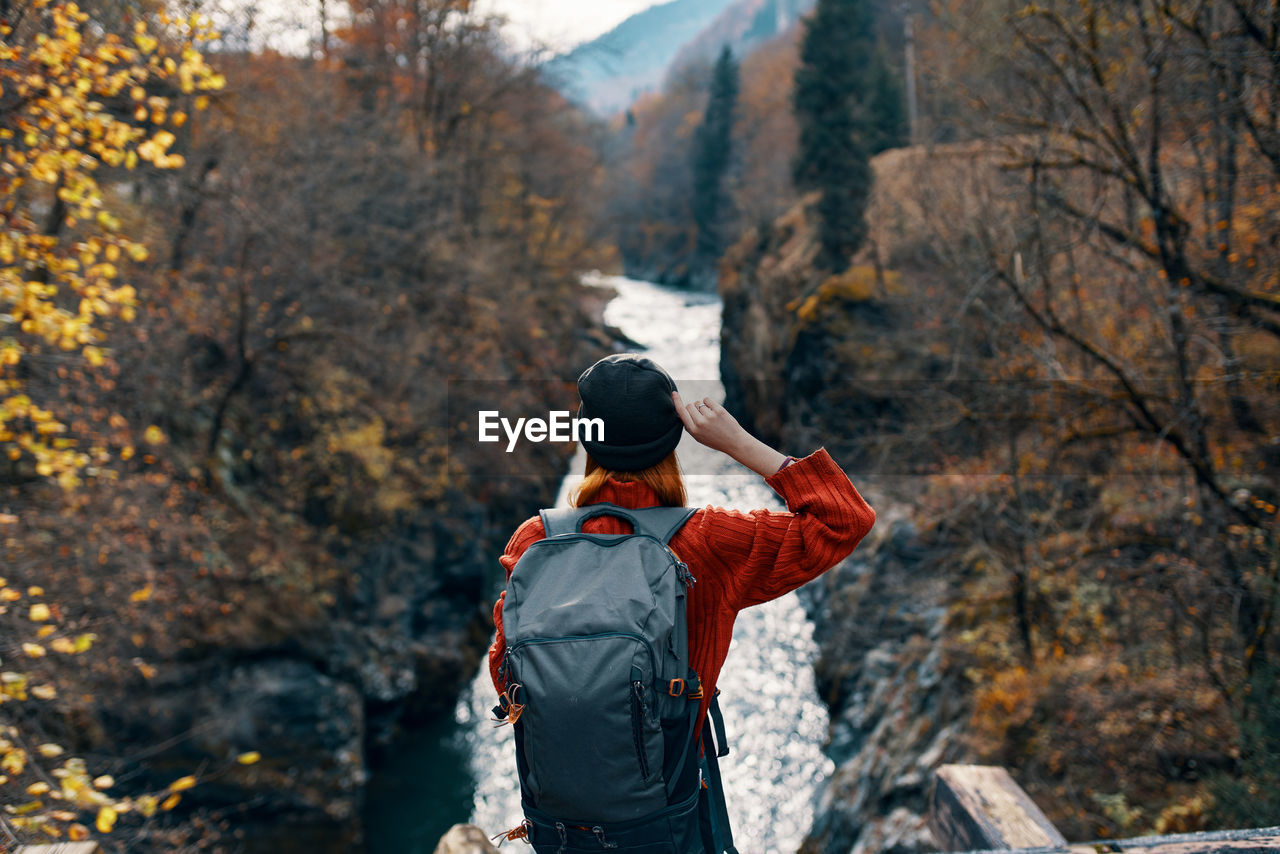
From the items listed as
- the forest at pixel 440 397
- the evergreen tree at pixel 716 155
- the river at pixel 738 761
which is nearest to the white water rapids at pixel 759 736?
the river at pixel 738 761

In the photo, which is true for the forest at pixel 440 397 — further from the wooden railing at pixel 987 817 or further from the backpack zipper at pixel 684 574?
the backpack zipper at pixel 684 574

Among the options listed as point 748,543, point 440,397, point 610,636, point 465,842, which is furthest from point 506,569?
point 440,397

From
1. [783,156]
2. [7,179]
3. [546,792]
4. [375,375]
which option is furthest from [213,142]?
[783,156]

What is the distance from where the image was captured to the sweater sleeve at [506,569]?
66.5 inches

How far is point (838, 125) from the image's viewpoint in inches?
867

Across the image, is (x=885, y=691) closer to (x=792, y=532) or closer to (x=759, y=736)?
(x=759, y=736)

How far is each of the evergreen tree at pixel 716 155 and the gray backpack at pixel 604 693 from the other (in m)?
46.8

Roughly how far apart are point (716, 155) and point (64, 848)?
49634mm

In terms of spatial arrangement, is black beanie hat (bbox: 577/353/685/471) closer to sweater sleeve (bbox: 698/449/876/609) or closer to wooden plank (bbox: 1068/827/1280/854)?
sweater sleeve (bbox: 698/449/876/609)

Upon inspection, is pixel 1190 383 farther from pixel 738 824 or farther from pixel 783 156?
pixel 783 156

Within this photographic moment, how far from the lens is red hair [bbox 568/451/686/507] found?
1829mm

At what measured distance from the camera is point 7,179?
171 inches

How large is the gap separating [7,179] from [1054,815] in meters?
8.16

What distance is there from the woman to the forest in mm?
3390
